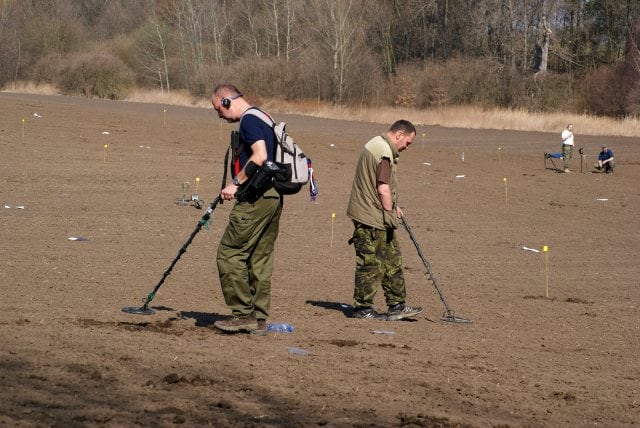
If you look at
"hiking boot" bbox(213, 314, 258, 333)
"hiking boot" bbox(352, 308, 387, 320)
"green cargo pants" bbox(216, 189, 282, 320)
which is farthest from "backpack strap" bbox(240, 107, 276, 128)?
"hiking boot" bbox(352, 308, 387, 320)

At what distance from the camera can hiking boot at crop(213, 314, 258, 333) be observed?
9.78 metres

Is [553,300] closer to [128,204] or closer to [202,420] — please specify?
[202,420]

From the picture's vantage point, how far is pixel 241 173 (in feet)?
30.7

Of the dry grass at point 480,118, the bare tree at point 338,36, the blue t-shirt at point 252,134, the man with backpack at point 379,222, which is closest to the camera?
the blue t-shirt at point 252,134

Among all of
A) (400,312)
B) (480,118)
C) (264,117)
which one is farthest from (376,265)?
(480,118)

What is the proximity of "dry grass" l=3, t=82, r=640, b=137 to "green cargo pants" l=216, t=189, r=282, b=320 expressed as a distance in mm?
41541

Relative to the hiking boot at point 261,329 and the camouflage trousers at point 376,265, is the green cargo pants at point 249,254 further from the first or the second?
the camouflage trousers at point 376,265

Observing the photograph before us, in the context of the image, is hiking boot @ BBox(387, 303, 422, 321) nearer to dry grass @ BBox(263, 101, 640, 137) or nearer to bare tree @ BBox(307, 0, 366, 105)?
dry grass @ BBox(263, 101, 640, 137)

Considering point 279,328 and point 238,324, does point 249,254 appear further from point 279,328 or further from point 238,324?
point 279,328

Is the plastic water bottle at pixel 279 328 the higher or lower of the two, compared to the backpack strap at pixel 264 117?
lower

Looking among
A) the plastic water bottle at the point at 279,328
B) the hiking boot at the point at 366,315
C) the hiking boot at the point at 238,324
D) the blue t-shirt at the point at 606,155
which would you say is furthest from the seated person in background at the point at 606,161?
the hiking boot at the point at 238,324

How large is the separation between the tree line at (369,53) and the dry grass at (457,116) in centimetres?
344

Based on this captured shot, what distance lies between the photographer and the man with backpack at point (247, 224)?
935 centimetres

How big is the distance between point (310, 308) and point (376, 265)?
3.45 ft
